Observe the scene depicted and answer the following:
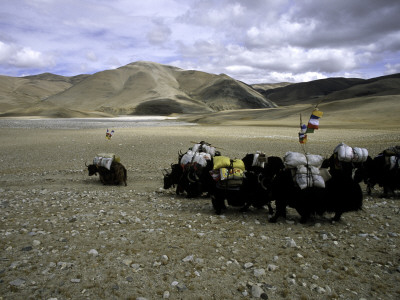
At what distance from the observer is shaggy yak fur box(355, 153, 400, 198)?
652 centimetres

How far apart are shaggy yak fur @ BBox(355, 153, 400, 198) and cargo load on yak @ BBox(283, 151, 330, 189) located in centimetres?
252

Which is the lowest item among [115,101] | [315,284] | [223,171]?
[315,284]

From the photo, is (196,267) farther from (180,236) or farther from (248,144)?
(248,144)

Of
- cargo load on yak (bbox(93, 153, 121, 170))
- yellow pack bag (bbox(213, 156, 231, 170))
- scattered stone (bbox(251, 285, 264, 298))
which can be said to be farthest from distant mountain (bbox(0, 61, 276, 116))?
scattered stone (bbox(251, 285, 264, 298))

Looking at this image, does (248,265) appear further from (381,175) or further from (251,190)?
(381,175)

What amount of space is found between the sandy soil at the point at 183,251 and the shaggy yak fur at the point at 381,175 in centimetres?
36

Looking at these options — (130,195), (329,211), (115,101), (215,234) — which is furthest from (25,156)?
(115,101)

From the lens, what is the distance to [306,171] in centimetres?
489

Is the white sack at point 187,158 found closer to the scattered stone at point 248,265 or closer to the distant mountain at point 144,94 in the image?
the scattered stone at point 248,265

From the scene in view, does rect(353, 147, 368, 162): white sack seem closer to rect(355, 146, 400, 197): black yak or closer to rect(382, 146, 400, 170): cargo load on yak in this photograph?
rect(355, 146, 400, 197): black yak

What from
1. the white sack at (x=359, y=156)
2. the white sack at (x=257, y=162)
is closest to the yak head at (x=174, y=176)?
the white sack at (x=257, y=162)

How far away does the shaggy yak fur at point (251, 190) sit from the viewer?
5.38 metres

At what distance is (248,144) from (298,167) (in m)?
11.8

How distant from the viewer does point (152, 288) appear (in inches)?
124
